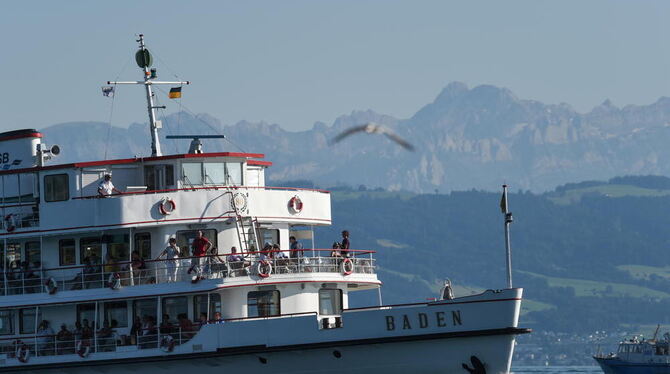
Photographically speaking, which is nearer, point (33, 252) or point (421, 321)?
point (421, 321)

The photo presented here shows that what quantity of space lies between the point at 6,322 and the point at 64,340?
2.76m

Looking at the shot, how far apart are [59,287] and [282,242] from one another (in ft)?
22.6

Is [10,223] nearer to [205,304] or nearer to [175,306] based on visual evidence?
[175,306]

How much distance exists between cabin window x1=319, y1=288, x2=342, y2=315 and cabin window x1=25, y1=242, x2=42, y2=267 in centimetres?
897

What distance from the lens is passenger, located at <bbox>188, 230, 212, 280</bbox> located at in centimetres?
3909

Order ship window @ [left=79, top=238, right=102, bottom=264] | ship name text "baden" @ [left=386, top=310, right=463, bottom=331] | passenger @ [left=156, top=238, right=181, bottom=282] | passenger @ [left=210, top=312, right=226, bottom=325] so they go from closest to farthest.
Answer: ship name text "baden" @ [left=386, top=310, right=463, bottom=331], passenger @ [left=210, top=312, right=226, bottom=325], passenger @ [left=156, top=238, right=181, bottom=282], ship window @ [left=79, top=238, right=102, bottom=264]

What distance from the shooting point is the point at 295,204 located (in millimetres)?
42062

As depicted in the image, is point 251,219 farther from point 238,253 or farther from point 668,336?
point 668,336

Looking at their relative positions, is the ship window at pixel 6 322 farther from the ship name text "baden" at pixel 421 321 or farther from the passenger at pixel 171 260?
the ship name text "baden" at pixel 421 321

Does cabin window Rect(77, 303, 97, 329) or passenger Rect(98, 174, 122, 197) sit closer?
passenger Rect(98, 174, 122, 197)

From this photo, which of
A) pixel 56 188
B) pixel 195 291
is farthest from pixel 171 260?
pixel 56 188

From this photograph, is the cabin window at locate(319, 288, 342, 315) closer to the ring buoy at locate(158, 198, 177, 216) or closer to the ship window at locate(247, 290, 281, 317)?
the ship window at locate(247, 290, 281, 317)

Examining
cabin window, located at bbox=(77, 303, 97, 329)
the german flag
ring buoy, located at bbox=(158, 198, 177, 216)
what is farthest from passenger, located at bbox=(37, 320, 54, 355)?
the german flag

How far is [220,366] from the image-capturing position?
126 feet
